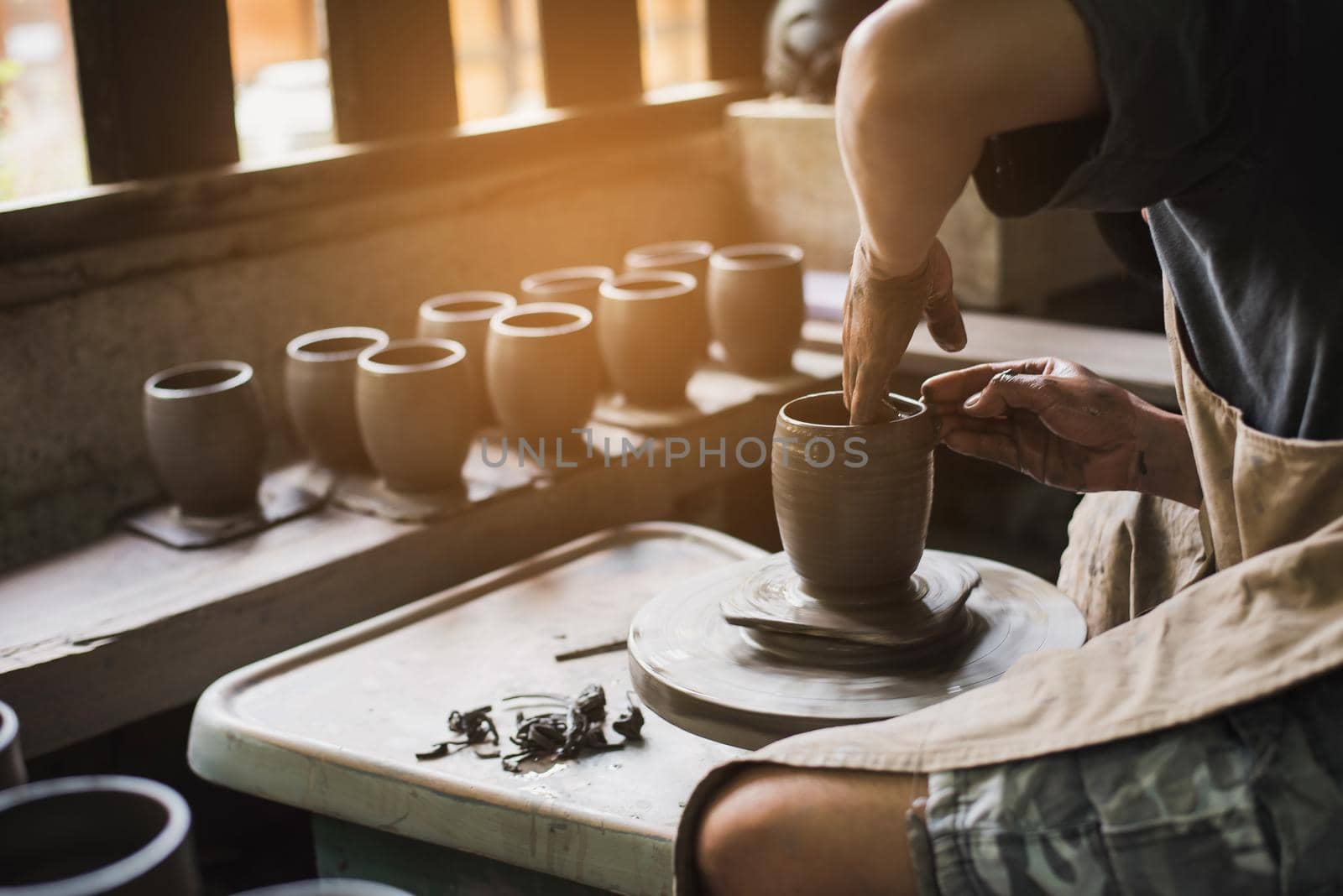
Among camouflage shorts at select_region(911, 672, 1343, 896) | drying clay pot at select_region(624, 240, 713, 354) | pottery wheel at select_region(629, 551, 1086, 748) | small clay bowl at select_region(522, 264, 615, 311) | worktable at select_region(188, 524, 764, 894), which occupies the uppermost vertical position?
drying clay pot at select_region(624, 240, 713, 354)

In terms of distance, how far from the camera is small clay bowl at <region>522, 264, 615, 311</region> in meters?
3.02

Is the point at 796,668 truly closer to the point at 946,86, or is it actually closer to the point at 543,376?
the point at 946,86

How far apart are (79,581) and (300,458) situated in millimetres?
723

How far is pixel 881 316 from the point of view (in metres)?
1.54

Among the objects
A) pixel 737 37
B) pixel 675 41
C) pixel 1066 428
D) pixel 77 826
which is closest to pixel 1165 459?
pixel 1066 428

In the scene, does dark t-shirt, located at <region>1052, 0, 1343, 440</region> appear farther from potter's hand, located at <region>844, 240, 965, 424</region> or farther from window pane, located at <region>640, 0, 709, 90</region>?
window pane, located at <region>640, 0, 709, 90</region>

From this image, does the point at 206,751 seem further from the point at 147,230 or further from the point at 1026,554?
the point at 1026,554

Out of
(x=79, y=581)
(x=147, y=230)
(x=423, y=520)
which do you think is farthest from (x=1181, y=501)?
(x=147, y=230)

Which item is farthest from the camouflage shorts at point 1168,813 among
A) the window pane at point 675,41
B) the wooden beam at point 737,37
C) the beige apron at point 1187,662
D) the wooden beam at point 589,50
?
the wooden beam at point 737,37

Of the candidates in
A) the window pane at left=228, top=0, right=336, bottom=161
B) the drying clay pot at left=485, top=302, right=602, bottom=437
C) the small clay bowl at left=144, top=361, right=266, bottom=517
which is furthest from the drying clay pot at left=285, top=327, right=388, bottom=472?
the window pane at left=228, top=0, right=336, bottom=161

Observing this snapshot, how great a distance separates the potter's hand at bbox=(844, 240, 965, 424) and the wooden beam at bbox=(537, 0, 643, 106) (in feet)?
6.92

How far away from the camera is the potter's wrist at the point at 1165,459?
179 cm

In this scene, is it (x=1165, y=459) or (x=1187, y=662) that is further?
(x=1165, y=459)

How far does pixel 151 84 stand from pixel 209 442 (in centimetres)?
81
